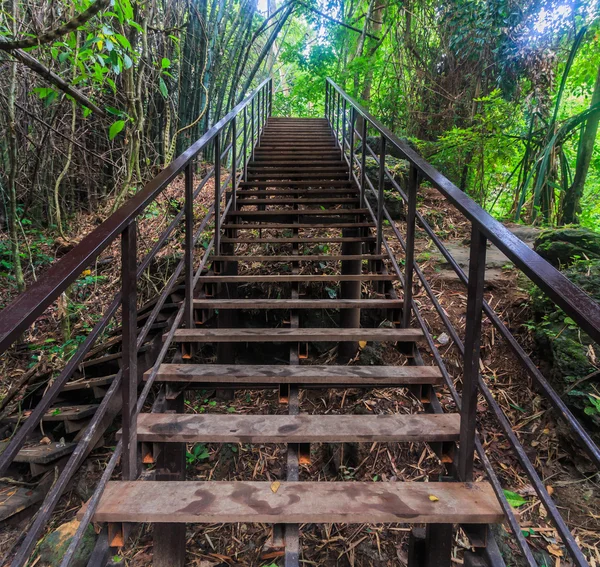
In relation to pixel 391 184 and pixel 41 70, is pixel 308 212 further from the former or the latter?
pixel 41 70

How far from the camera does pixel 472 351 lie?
1.18 metres

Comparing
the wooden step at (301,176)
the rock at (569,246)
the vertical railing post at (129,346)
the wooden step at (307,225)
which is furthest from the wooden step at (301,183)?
the vertical railing post at (129,346)

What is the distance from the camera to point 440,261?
11.3 ft

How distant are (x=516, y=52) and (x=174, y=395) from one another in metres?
5.20

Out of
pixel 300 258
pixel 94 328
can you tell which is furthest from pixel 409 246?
pixel 94 328

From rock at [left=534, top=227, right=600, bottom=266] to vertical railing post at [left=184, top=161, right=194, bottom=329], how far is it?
251cm

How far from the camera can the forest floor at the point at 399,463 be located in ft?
5.80

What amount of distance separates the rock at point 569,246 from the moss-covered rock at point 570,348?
22cm

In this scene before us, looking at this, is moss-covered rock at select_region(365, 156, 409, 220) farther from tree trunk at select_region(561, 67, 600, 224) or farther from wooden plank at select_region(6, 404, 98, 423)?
wooden plank at select_region(6, 404, 98, 423)

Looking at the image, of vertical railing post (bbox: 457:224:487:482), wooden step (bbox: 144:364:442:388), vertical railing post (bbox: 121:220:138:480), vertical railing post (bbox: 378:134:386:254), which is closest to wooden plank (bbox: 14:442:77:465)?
wooden step (bbox: 144:364:442:388)

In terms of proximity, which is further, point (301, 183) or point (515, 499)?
point (301, 183)

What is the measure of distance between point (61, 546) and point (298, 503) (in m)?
1.79

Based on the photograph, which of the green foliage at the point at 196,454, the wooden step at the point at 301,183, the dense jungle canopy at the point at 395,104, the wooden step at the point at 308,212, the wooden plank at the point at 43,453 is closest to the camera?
the wooden plank at the point at 43,453

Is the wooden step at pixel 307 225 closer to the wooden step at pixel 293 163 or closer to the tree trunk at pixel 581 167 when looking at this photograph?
the wooden step at pixel 293 163
